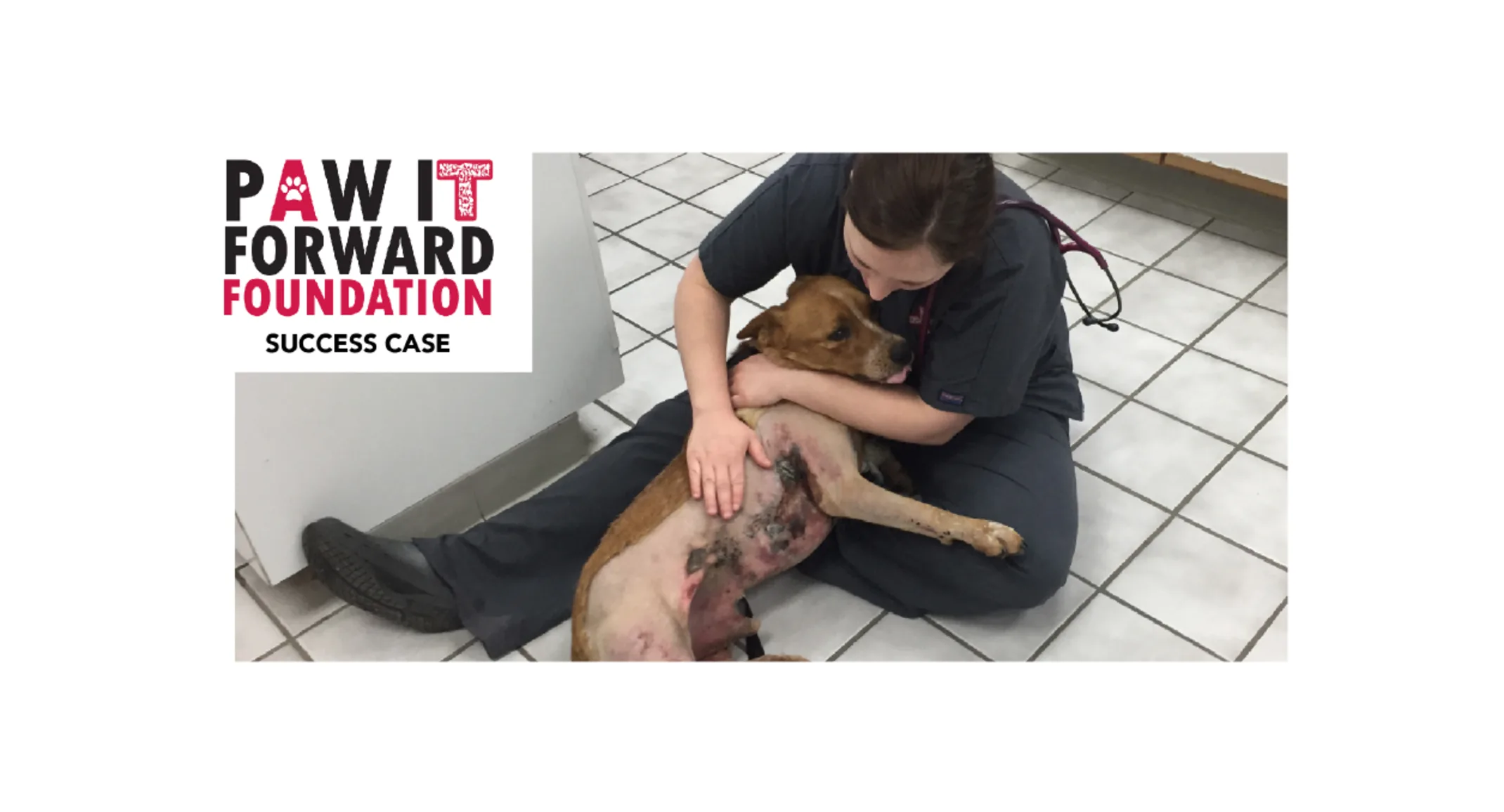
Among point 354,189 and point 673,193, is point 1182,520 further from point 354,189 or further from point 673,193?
point 673,193

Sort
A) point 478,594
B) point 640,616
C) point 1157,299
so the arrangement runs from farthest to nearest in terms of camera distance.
Answer: point 1157,299 → point 478,594 → point 640,616

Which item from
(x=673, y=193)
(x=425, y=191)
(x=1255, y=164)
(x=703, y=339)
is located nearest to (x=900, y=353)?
(x=703, y=339)

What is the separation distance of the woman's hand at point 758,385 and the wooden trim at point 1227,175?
5.54ft

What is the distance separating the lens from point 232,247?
1.44 m

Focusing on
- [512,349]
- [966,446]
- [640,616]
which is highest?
[512,349]

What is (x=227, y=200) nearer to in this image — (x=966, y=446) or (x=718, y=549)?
(x=718, y=549)

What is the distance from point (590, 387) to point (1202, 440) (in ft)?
4.71

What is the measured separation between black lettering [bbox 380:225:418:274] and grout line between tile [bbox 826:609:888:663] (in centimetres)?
102

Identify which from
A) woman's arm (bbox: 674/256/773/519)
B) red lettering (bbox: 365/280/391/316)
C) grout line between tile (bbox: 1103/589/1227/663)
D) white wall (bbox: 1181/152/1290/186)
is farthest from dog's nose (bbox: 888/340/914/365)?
white wall (bbox: 1181/152/1290/186)

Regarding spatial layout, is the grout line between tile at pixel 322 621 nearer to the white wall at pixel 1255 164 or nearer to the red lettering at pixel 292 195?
the red lettering at pixel 292 195

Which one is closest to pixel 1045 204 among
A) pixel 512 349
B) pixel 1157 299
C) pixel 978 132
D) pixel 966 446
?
pixel 1157 299

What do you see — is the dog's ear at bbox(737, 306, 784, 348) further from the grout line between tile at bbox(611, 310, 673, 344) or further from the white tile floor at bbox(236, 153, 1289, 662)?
the grout line between tile at bbox(611, 310, 673, 344)

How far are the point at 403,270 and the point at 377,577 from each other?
0.60 metres

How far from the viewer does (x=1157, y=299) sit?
264 cm
